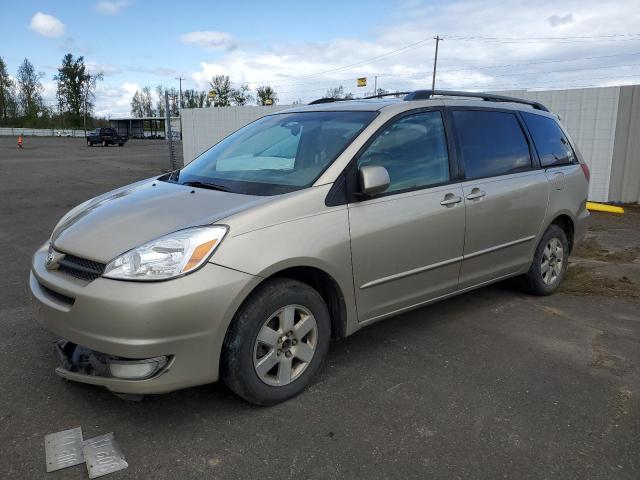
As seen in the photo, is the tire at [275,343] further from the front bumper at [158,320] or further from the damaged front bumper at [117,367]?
the damaged front bumper at [117,367]

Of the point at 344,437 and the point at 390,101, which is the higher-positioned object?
the point at 390,101

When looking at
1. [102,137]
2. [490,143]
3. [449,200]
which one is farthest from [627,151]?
[102,137]

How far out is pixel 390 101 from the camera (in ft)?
13.2

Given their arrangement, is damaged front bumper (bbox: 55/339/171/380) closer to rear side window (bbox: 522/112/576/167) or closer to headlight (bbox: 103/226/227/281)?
headlight (bbox: 103/226/227/281)

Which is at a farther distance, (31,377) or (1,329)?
(1,329)

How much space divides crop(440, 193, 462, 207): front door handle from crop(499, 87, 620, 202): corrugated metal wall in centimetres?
841

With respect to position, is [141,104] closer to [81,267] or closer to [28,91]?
[28,91]

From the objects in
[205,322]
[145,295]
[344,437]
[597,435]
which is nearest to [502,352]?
[597,435]

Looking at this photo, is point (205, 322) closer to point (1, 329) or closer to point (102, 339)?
point (102, 339)

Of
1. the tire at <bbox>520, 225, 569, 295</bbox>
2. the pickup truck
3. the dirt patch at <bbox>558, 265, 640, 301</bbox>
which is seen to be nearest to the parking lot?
the tire at <bbox>520, 225, 569, 295</bbox>

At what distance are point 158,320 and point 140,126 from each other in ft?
255

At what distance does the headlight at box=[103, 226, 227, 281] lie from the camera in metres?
2.64

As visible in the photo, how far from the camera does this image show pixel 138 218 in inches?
119

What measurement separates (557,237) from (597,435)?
2601 millimetres
